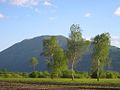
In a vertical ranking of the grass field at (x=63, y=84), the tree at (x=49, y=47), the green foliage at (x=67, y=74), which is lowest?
the grass field at (x=63, y=84)

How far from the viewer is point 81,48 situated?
130750 millimetres

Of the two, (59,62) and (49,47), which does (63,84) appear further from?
(49,47)

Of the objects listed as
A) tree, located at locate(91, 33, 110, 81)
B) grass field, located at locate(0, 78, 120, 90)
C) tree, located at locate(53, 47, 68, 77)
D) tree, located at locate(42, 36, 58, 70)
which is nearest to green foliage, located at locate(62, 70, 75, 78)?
tree, located at locate(42, 36, 58, 70)

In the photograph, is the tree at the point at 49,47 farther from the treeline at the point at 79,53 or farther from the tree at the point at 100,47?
the tree at the point at 100,47

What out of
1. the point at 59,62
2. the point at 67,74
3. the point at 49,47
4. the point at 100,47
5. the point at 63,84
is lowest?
the point at 63,84

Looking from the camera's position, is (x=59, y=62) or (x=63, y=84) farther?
(x=59, y=62)

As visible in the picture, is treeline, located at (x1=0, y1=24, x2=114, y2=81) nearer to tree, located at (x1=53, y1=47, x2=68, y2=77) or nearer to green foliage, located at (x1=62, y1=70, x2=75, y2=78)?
tree, located at (x1=53, y1=47, x2=68, y2=77)

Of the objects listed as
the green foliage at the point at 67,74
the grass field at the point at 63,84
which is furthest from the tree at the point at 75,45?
the grass field at the point at 63,84

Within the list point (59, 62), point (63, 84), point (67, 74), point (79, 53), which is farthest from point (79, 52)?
point (63, 84)

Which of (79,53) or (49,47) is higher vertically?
(49,47)

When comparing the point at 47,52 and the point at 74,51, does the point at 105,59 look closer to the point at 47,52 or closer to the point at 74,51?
the point at 74,51

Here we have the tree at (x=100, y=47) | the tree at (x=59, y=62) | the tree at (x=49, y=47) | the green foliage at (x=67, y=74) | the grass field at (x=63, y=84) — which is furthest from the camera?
the tree at (x=49, y=47)

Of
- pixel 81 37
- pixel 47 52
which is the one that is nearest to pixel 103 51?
pixel 81 37

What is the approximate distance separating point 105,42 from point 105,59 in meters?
6.27
